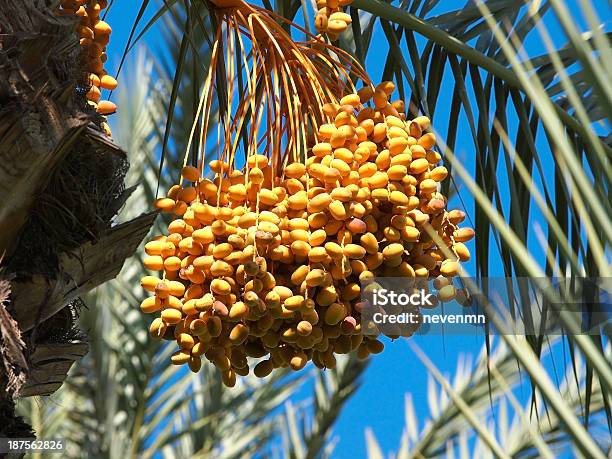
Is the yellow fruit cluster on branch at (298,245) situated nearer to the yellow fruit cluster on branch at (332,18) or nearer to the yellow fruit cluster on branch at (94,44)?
the yellow fruit cluster on branch at (332,18)

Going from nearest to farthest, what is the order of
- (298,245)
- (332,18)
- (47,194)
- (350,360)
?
1. (298,245)
2. (47,194)
3. (332,18)
4. (350,360)

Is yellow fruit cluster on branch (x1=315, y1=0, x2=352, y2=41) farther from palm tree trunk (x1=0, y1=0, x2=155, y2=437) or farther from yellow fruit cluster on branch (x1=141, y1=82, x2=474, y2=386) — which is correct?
palm tree trunk (x1=0, y1=0, x2=155, y2=437)

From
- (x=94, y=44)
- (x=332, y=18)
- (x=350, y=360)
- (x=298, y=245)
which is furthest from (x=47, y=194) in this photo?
(x=350, y=360)

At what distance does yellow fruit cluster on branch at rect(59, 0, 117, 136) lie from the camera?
1.75 m

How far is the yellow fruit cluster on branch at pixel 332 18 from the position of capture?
1729 millimetres

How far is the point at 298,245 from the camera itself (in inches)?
57.4

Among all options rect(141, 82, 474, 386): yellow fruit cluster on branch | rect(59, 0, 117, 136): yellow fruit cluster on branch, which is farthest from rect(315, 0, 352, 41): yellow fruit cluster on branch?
rect(59, 0, 117, 136): yellow fruit cluster on branch

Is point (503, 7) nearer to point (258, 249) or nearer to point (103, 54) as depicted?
point (103, 54)

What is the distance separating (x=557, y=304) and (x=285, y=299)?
67 centimetres

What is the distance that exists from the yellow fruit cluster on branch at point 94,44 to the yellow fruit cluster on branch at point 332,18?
0.36 metres

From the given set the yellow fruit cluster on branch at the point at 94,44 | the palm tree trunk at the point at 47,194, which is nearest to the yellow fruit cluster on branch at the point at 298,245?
the palm tree trunk at the point at 47,194

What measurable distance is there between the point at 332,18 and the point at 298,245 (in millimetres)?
468

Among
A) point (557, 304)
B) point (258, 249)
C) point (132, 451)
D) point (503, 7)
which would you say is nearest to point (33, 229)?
point (258, 249)

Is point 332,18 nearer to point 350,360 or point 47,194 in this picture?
point 47,194
